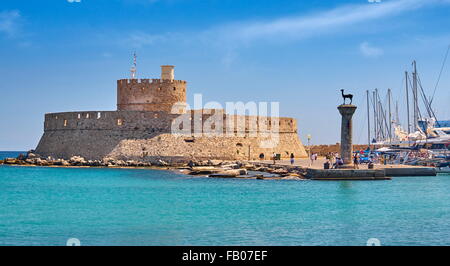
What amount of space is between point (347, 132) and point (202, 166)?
12.0 m

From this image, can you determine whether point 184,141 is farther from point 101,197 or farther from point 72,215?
point 72,215

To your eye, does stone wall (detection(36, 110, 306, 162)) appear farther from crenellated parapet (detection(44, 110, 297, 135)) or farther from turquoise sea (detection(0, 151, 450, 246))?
turquoise sea (detection(0, 151, 450, 246))

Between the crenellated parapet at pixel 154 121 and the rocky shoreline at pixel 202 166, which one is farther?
the crenellated parapet at pixel 154 121

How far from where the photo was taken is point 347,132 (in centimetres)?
2398

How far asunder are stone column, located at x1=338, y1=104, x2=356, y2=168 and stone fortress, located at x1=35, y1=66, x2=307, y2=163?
1263cm

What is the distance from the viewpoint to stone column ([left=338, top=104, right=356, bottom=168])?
23688 mm

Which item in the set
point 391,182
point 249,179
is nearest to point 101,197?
point 249,179

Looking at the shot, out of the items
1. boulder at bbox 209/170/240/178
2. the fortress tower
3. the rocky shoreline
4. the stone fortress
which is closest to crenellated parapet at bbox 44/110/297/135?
the stone fortress

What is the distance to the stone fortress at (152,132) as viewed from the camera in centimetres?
3525

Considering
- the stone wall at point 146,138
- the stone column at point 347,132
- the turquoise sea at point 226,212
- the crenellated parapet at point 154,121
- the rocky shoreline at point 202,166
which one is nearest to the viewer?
the turquoise sea at point 226,212

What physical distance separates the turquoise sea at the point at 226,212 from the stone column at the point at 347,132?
1870 mm

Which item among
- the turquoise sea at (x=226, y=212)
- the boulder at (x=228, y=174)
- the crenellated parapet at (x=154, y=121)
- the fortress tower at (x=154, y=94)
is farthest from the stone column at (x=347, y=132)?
the fortress tower at (x=154, y=94)

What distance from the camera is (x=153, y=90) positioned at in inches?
1449

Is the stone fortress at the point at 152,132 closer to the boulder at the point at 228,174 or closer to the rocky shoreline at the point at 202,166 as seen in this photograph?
the rocky shoreline at the point at 202,166
